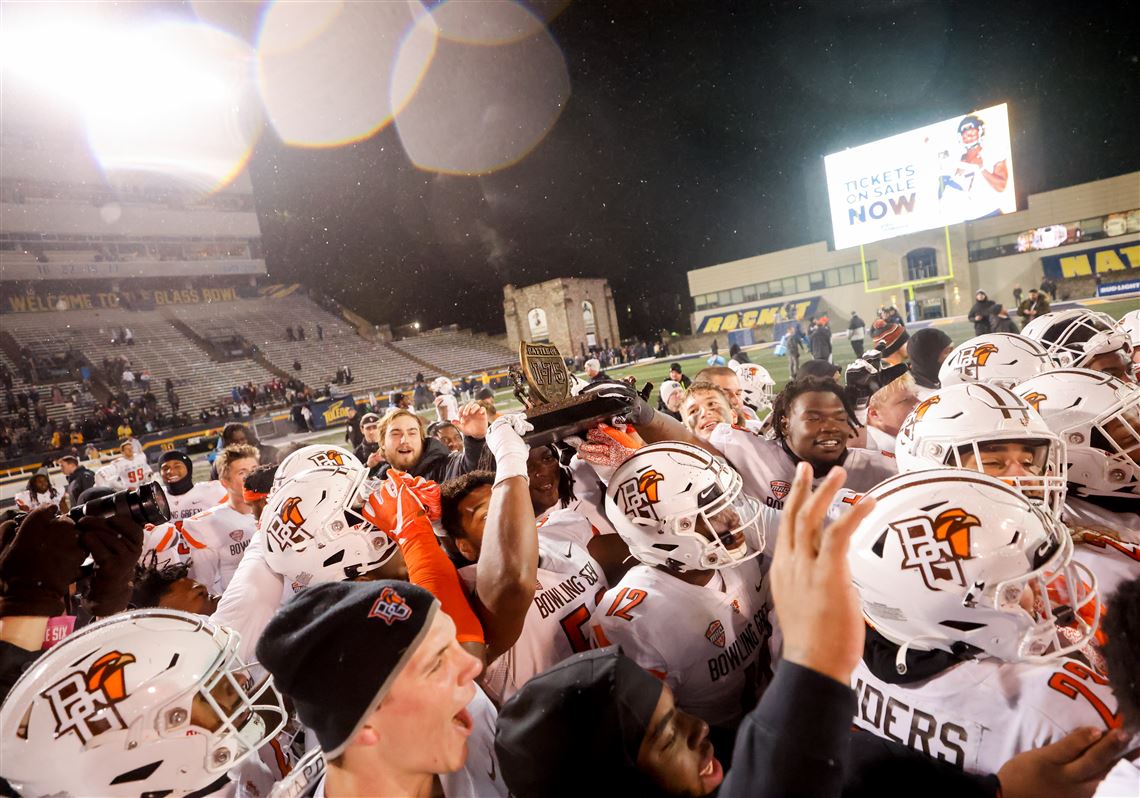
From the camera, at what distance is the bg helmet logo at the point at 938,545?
1803 mm

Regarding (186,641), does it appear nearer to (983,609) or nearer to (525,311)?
(983,609)

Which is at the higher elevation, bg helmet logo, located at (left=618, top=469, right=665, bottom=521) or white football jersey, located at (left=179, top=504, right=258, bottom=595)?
bg helmet logo, located at (left=618, top=469, right=665, bottom=521)

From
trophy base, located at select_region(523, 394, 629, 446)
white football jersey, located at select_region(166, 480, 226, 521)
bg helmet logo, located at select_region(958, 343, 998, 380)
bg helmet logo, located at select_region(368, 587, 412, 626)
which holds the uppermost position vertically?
trophy base, located at select_region(523, 394, 629, 446)

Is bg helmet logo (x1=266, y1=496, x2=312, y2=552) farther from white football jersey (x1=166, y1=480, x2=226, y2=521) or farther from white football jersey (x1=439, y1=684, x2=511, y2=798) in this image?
white football jersey (x1=166, y1=480, x2=226, y2=521)

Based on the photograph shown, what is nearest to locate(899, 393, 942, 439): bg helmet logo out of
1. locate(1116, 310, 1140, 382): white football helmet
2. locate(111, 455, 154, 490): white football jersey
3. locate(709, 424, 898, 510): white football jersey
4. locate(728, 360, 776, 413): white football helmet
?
locate(709, 424, 898, 510): white football jersey

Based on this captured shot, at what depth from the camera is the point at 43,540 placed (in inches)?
98.1

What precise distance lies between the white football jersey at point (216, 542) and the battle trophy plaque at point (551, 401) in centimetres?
308

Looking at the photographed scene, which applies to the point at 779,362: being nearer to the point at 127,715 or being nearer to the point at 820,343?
the point at 820,343

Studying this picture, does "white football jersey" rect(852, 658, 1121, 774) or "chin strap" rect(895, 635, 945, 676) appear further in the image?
"chin strap" rect(895, 635, 945, 676)

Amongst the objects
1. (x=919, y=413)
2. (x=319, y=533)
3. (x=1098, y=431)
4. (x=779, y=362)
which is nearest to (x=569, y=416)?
(x=319, y=533)

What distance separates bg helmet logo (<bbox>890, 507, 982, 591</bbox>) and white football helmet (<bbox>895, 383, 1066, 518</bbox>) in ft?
2.41

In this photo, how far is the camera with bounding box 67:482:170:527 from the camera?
9.11 ft

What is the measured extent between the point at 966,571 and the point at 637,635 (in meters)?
1.24

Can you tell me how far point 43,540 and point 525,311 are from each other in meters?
47.7
